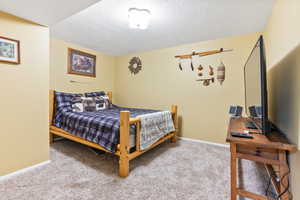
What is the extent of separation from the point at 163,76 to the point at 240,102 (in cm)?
167

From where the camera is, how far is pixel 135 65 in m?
3.80

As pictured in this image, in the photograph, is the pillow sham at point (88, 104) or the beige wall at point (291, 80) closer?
the beige wall at point (291, 80)

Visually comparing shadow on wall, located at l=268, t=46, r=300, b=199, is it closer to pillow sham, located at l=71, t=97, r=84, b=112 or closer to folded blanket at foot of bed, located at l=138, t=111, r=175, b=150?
folded blanket at foot of bed, located at l=138, t=111, r=175, b=150

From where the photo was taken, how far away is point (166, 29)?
2406 mm

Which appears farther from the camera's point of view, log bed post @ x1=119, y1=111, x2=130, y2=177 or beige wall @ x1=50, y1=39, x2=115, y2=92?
A: beige wall @ x1=50, y1=39, x2=115, y2=92

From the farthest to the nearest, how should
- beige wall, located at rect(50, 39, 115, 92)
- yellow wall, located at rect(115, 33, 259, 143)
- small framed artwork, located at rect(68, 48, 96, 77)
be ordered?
small framed artwork, located at rect(68, 48, 96, 77) → beige wall, located at rect(50, 39, 115, 92) → yellow wall, located at rect(115, 33, 259, 143)

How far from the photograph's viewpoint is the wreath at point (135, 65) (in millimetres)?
3732

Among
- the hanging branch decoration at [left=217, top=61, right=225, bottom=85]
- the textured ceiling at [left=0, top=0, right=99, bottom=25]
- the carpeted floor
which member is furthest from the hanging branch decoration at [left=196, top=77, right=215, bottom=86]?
the textured ceiling at [left=0, top=0, right=99, bottom=25]

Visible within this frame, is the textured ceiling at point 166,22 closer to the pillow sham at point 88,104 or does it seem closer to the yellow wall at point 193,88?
the yellow wall at point 193,88

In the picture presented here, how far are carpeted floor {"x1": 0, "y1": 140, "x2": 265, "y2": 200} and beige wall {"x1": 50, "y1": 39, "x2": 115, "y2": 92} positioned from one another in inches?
58.9

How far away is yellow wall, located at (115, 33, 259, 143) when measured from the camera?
2.60 meters

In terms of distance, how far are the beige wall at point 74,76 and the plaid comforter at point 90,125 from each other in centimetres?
39

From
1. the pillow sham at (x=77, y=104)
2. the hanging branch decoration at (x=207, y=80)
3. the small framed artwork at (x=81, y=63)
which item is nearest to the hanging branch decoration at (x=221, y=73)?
the hanging branch decoration at (x=207, y=80)

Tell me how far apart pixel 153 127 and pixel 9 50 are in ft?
6.65
